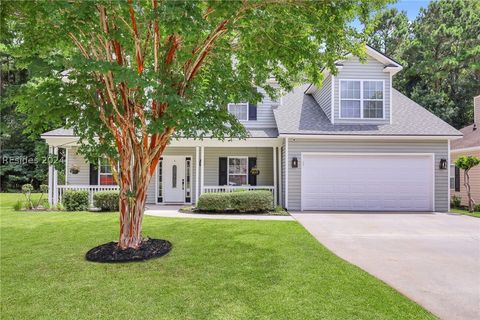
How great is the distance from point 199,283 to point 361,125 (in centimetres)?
1013

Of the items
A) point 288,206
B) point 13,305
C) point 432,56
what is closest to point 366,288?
point 13,305

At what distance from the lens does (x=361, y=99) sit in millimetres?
12422

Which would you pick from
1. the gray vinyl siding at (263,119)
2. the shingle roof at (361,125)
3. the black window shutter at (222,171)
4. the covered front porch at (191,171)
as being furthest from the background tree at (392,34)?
the black window shutter at (222,171)

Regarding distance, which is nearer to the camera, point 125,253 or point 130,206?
point 125,253

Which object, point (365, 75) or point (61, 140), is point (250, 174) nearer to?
point (365, 75)

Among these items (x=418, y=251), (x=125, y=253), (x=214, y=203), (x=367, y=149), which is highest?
(x=367, y=149)

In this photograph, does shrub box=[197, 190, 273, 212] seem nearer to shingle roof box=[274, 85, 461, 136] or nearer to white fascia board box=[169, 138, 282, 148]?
white fascia board box=[169, 138, 282, 148]

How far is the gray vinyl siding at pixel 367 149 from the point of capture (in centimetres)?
1170

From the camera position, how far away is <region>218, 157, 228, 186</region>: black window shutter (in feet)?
45.8

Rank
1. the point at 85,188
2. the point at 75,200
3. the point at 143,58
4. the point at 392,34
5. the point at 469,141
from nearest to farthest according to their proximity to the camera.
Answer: the point at 143,58, the point at 75,200, the point at 85,188, the point at 469,141, the point at 392,34

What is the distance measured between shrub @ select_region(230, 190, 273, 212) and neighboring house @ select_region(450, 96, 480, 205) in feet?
33.9

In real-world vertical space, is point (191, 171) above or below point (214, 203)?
above

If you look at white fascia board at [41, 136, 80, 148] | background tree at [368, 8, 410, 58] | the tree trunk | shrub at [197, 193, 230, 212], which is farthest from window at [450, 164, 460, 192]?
white fascia board at [41, 136, 80, 148]

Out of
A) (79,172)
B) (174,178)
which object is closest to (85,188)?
(79,172)
